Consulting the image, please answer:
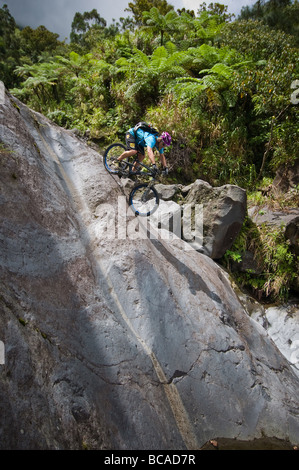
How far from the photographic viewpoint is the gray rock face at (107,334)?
2953 mm

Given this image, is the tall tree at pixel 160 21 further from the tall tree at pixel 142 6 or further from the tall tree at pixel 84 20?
the tall tree at pixel 84 20

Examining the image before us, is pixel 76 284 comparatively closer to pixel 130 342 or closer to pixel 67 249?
pixel 67 249

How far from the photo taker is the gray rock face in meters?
2.95

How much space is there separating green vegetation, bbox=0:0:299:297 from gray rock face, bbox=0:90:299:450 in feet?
11.0

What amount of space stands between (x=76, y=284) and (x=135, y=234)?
1.87 meters


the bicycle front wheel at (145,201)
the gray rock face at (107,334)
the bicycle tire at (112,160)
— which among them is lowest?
the gray rock face at (107,334)

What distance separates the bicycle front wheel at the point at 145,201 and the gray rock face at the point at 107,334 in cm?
43

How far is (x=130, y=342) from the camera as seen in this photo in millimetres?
4184

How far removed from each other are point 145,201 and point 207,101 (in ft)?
22.7

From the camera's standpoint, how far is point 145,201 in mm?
6547

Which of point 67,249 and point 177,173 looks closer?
point 67,249

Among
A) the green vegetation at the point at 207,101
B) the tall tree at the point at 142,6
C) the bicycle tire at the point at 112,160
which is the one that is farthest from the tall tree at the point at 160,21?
the bicycle tire at the point at 112,160

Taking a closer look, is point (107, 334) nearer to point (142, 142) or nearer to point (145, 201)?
point (145, 201)
